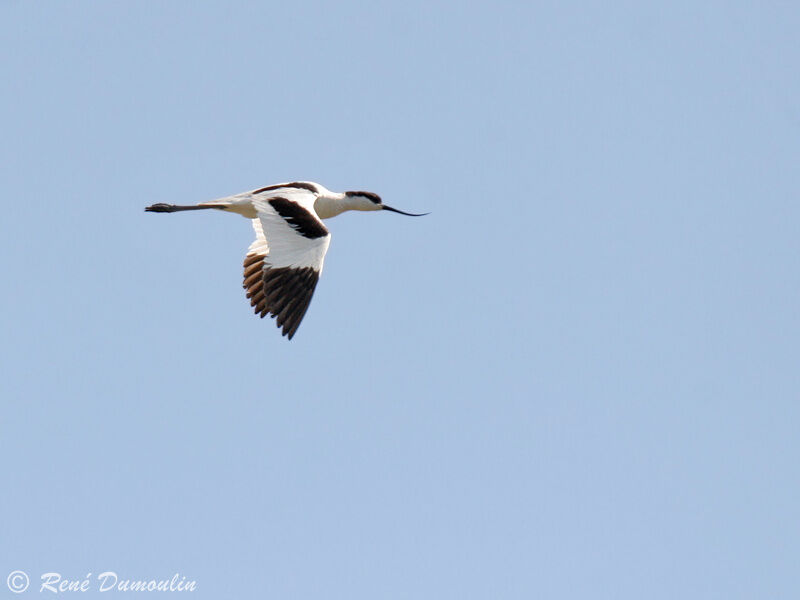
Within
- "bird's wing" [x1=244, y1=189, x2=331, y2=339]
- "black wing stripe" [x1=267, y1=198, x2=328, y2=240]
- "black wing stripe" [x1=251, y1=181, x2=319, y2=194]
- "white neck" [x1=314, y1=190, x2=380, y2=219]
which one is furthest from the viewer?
"white neck" [x1=314, y1=190, x2=380, y2=219]

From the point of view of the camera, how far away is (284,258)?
18.7 m

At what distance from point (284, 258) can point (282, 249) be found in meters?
0.17

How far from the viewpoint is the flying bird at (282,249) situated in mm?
18469

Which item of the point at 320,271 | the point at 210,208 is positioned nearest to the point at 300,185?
the point at 210,208

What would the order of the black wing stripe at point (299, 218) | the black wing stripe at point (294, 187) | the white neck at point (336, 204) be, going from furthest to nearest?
the white neck at point (336, 204), the black wing stripe at point (294, 187), the black wing stripe at point (299, 218)

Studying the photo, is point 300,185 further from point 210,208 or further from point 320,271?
point 320,271

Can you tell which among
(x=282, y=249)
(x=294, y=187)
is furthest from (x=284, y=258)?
(x=294, y=187)

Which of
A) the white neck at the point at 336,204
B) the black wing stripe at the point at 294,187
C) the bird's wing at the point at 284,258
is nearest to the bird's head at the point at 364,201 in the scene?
the white neck at the point at 336,204

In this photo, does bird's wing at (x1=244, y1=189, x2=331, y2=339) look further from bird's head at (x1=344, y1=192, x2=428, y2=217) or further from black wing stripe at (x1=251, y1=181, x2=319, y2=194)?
bird's head at (x1=344, y1=192, x2=428, y2=217)

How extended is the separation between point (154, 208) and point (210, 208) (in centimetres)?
154

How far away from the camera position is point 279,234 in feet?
62.5

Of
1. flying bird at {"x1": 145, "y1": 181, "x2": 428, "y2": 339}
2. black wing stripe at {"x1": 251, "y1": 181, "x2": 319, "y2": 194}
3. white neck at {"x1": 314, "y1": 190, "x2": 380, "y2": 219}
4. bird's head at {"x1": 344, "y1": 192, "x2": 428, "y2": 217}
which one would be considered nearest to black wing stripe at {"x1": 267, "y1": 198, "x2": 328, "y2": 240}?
flying bird at {"x1": 145, "y1": 181, "x2": 428, "y2": 339}

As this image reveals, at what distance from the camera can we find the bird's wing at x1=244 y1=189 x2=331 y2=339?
60.5 feet

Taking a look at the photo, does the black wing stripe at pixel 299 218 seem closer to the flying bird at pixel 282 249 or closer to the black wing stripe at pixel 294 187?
the flying bird at pixel 282 249
